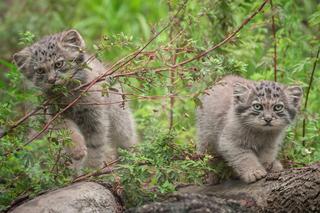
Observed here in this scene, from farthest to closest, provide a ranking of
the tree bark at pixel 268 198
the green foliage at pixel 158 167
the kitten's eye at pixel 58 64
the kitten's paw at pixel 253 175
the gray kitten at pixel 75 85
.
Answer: the kitten's eye at pixel 58 64 → the gray kitten at pixel 75 85 → the kitten's paw at pixel 253 175 → the green foliage at pixel 158 167 → the tree bark at pixel 268 198

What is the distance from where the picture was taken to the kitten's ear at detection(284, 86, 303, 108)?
6637 mm

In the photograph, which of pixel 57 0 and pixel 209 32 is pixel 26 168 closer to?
pixel 209 32

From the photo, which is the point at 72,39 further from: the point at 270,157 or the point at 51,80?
the point at 270,157

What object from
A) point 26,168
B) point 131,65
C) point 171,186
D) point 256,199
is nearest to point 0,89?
point 26,168

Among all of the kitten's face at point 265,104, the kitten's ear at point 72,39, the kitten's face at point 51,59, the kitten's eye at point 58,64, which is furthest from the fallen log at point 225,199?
the kitten's ear at point 72,39

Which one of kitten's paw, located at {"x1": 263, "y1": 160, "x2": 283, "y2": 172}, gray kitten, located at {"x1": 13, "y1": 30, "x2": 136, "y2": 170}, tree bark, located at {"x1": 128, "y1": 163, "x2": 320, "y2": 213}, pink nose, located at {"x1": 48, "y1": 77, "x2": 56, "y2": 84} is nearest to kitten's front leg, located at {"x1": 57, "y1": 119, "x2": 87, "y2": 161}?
gray kitten, located at {"x1": 13, "y1": 30, "x2": 136, "y2": 170}

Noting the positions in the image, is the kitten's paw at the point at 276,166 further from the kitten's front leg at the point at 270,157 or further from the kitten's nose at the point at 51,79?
the kitten's nose at the point at 51,79

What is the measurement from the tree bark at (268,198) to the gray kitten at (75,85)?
146cm

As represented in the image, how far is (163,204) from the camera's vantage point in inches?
201

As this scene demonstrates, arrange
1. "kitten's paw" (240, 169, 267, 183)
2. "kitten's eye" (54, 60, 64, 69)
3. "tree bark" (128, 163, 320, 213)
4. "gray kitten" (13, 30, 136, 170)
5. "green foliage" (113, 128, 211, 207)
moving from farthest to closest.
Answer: "kitten's eye" (54, 60, 64, 69) → "gray kitten" (13, 30, 136, 170) → "kitten's paw" (240, 169, 267, 183) → "green foliage" (113, 128, 211, 207) → "tree bark" (128, 163, 320, 213)

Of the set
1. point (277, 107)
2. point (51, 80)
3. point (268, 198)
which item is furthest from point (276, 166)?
point (51, 80)

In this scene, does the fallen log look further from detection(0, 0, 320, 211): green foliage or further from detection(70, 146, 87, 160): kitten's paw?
detection(70, 146, 87, 160): kitten's paw

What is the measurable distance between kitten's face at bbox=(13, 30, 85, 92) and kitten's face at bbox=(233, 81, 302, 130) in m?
1.58

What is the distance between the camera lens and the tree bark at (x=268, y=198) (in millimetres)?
5098
